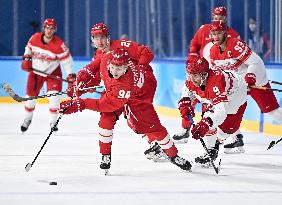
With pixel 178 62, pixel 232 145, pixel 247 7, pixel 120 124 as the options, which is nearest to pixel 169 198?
pixel 232 145

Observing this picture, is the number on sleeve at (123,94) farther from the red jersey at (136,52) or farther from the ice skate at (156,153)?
the ice skate at (156,153)

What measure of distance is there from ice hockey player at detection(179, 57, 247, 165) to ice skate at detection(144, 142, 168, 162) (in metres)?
0.46

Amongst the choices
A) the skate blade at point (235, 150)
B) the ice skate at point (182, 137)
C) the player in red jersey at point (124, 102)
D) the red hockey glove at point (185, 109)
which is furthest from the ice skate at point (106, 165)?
the ice skate at point (182, 137)

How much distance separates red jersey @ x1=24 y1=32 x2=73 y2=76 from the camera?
9055mm

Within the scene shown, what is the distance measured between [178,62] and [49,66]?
2.19m

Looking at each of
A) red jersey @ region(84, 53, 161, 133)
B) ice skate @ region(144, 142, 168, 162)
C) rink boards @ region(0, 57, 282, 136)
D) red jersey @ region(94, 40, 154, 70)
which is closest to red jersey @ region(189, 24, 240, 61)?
rink boards @ region(0, 57, 282, 136)

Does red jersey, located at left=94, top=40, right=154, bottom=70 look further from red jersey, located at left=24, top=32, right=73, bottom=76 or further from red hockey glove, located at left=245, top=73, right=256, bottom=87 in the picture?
red jersey, located at left=24, top=32, right=73, bottom=76

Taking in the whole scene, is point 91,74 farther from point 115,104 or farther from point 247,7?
point 247,7

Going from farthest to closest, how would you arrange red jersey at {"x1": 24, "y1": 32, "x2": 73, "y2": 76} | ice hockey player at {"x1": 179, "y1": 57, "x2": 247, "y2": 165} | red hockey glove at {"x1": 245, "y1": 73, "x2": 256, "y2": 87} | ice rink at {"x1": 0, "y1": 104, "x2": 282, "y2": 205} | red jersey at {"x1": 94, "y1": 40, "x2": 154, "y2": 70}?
red jersey at {"x1": 24, "y1": 32, "x2": 73, "y2": 76}, red hockey glove at {"x1": 245, "y1": 73, "x2": 256, "y2": 87}, red jersey at {"x1": 94, "y1": 40, "x2": 154, "y2": 70}, ice hockey player at {"x1": 179, "y1": 57, "x2": 247, "y2": 165}, ice rink at {"x1": 0, "y1": 104, "x2": 282, "y2": 205}

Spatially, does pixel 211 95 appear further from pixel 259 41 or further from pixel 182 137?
pixel 259 41

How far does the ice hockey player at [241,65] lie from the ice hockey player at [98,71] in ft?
1.98

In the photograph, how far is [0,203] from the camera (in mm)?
4520

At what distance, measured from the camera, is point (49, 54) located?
9086mm

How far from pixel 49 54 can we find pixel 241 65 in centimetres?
268
